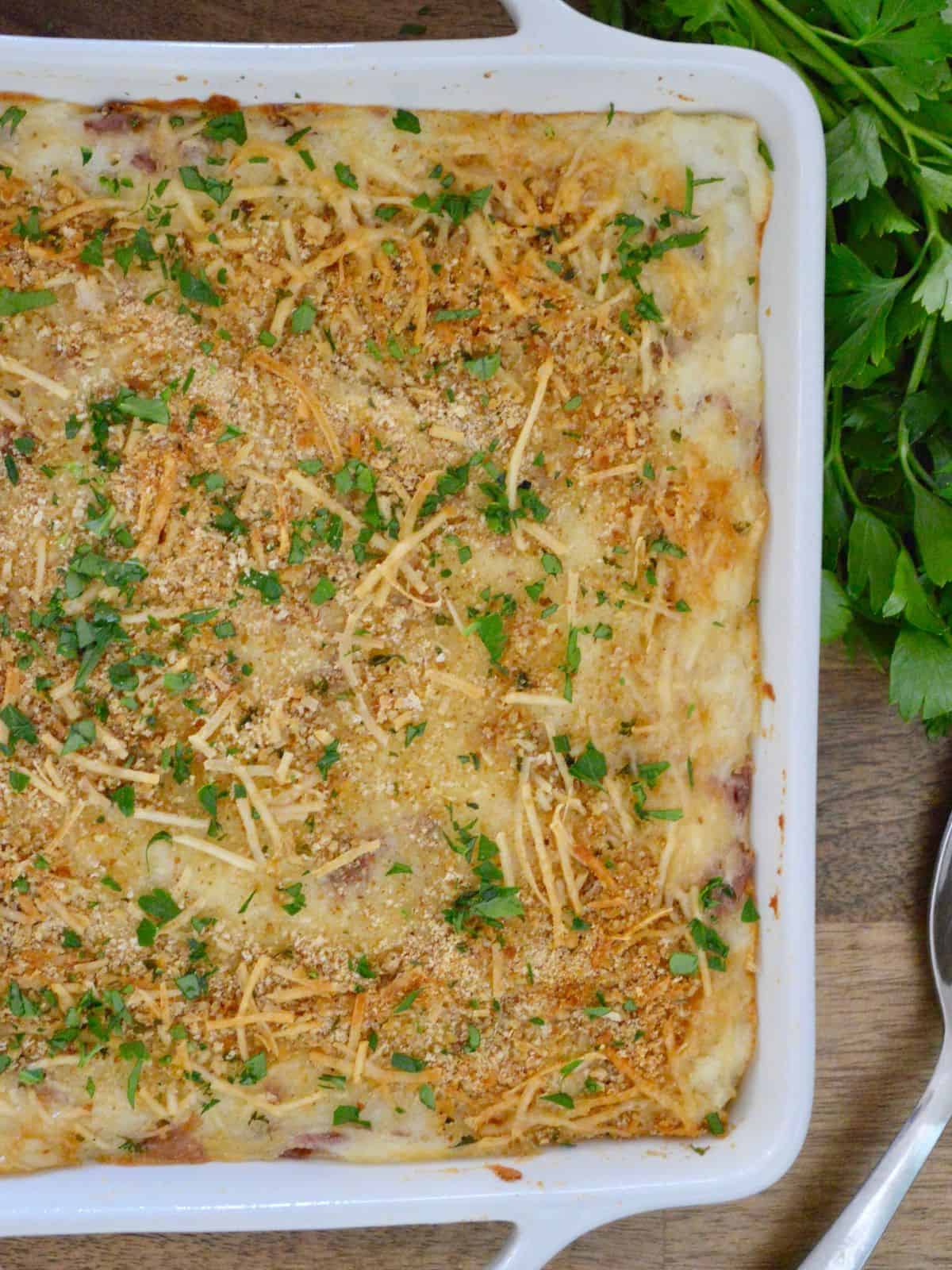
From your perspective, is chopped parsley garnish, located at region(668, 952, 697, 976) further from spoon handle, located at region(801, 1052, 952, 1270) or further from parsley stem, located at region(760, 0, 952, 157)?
parsley stem, located at region(760, 0, 952, 157)

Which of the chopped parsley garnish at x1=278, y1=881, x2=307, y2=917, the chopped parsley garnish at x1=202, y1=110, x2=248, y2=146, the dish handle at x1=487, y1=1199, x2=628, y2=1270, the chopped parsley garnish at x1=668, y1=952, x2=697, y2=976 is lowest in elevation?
the dish handle at x1=487, y1=1199, x2=628, y2=1270

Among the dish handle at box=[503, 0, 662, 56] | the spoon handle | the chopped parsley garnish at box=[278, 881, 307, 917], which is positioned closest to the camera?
the dish handle at box=[503, 0, 662, 56]

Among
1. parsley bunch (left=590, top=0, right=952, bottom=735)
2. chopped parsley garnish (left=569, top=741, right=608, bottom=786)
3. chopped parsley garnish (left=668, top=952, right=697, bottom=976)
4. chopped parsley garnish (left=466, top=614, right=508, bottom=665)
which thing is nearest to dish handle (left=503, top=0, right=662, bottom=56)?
parsley bunch (left=590, top=0, right=952, bottom=735)

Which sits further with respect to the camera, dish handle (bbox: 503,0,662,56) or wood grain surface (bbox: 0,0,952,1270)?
wood grain surface (bbox: 0,0,952,1270)

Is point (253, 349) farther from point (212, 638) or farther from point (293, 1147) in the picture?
point (293, 1147)

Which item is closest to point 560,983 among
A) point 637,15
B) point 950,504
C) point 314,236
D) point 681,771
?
point 681,771

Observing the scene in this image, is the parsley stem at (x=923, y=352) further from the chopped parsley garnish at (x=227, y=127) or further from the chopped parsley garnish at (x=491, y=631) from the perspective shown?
the chopped parsley garnish at (x=227, y=127)
